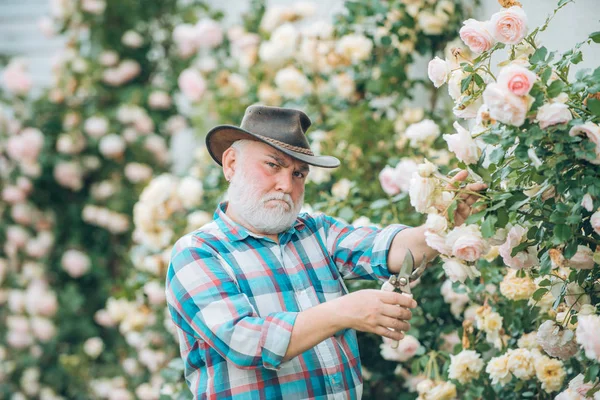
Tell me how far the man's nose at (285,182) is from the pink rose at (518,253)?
62 centimetres

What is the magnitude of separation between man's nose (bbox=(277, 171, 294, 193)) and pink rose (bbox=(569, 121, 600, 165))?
83cm

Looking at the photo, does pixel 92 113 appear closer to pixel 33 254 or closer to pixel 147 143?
pixel 147 143

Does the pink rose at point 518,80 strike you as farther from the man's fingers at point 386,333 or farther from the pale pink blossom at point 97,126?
the pale pink blossom at point 97,126

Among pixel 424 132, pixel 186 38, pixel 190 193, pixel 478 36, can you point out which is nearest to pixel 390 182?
pixel 424 132

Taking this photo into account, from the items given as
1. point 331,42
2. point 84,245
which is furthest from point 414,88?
point 84,245

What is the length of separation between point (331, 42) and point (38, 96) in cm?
247

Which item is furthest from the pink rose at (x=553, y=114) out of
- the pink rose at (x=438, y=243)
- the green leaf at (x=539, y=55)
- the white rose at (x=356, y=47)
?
the white rose at (x=356, y=47)

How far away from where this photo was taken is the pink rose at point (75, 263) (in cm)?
484

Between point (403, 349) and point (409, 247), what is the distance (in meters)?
0.55

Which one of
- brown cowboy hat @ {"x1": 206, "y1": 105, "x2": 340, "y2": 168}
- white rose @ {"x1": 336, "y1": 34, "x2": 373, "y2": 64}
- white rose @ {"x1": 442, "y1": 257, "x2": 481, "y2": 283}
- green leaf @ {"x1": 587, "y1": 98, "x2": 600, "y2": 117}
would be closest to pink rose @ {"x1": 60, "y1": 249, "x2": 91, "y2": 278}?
white rose @ {"x1": 336, "y1": 34, "x2": 373, "y2": 64}

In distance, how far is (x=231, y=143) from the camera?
2283 mm

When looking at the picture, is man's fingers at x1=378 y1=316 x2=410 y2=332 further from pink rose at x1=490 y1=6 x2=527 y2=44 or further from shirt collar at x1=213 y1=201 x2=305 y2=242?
pink rose at x1=490 y1=6 x2=527 y2=44

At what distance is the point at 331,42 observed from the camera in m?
3.60

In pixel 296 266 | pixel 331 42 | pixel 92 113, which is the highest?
pixel 331 42
